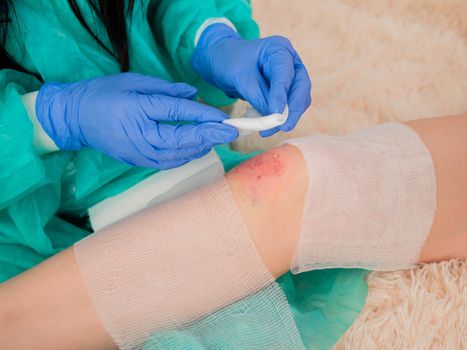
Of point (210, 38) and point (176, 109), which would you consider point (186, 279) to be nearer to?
point (176, 109)

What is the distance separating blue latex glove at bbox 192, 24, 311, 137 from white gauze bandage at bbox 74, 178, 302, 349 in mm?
138

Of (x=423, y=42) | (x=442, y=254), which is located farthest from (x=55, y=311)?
(x=423, y=42)

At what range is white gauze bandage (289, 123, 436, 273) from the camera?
0.65m

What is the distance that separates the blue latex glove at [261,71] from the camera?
2.36 ft

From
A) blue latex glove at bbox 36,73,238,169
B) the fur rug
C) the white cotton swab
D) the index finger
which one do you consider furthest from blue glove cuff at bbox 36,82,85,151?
the fur rug

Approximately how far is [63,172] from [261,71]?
324mm

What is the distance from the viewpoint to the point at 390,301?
2.49 ft

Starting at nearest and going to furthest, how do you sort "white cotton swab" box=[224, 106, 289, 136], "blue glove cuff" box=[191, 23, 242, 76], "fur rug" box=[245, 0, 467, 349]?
1. "white cotton swab" box=[224, 106, 289, 136]
2. "blue glove cuff" box=[191, 23, 242, 76]
3. "fur rug" box=[245, 0, 467, 349]

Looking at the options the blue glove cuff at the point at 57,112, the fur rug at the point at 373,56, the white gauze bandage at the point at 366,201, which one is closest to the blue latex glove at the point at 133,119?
the blue glove cuff at the point at 57,112

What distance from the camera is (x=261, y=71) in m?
0.79

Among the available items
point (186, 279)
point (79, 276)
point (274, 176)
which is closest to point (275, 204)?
point (274, 176)

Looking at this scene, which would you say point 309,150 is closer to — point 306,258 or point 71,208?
point 306,258

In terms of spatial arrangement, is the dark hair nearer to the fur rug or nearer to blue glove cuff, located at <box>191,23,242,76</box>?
blue glove cuff, located at <box>191,23,242,76</box>

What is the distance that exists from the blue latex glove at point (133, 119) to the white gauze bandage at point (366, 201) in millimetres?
126
